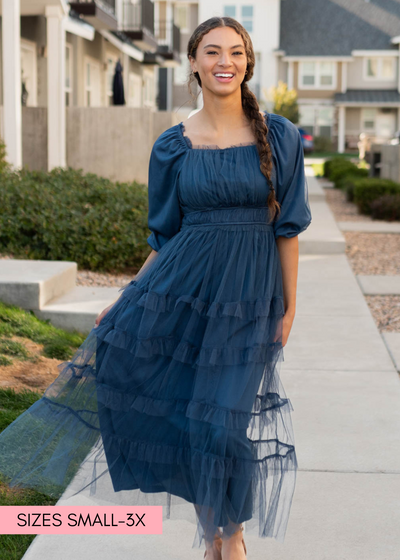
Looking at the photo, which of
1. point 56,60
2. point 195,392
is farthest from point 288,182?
point 56,60

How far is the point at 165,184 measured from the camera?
2.67 meters

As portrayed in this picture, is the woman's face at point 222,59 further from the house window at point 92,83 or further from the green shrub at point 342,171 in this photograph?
the green shrub at point 342,171

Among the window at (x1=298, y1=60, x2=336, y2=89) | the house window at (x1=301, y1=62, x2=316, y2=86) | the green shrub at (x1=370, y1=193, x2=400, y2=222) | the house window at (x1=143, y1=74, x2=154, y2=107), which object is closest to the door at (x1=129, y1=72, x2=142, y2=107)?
the house window at (x1=143, y1=74, x2=154, y2=107)

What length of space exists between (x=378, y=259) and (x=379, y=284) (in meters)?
1.59

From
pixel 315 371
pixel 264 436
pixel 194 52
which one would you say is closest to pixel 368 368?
pixel 315 371

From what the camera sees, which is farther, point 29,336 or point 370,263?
point 370,263

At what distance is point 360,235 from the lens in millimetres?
10922

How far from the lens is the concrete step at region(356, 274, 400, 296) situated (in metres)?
7.22

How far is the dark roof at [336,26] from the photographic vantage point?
43.2 meters

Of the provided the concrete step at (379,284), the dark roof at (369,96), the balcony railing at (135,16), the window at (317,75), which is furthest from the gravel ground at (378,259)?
the window at (317,75)

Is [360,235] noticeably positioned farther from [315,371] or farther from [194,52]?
[194,52]

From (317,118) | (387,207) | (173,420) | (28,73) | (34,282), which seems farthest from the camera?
(317,118)

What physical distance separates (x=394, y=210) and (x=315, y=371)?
7929 mm

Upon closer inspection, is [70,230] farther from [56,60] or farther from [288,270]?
[56,60]
